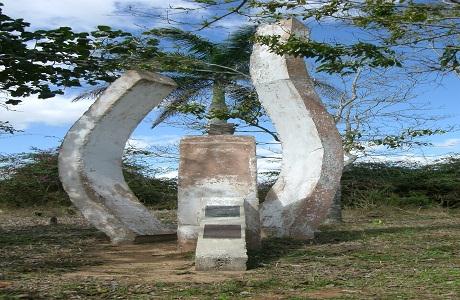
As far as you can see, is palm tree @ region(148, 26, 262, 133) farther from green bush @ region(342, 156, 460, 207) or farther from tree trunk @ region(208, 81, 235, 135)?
green bush @ region(342, 156, 460, 207)

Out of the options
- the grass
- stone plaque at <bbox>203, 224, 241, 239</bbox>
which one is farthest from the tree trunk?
stone plaque at <bbox>203, 224, 241, 239</bbox>

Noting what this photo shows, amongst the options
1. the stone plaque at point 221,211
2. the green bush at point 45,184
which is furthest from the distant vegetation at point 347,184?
the stone plaque at point 221,211

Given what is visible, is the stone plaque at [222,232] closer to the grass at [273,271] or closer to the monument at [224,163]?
the grass at [273,271]

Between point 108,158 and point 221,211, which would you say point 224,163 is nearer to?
point 221,211

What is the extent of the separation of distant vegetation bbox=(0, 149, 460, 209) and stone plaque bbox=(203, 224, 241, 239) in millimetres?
9876

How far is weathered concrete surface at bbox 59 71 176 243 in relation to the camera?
30.8 ft

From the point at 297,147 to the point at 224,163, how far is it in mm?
1327

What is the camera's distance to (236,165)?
27.7 ft

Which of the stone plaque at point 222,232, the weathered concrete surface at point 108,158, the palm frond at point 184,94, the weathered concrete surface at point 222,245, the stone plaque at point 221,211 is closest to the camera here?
the weathered concrete surface at point 222,245

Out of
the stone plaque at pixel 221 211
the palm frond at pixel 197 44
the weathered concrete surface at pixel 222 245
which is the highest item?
the palm frond at pixel 197 44

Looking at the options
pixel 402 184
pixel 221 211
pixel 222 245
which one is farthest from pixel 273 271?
pixel 402 184

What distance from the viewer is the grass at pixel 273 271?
17.2 feet

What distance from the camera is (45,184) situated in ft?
59.0

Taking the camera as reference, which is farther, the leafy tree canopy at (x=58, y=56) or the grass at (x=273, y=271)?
the leafy tree canopy at (x=58, y=56)
